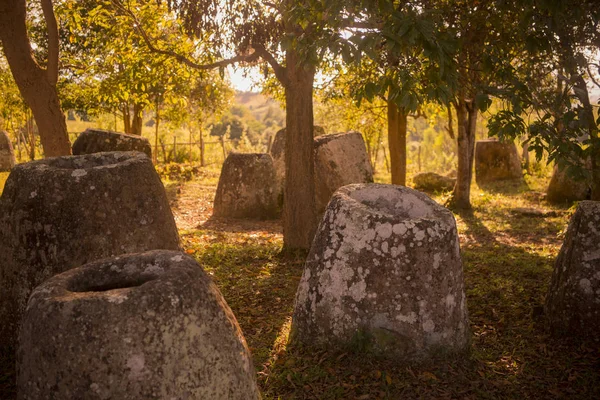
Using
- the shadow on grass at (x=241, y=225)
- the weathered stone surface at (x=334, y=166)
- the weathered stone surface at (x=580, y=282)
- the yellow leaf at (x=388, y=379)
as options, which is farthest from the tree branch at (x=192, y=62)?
the yellow leaf at (x=388, y=379)

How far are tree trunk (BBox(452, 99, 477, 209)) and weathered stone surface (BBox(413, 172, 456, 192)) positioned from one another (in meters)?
3.03

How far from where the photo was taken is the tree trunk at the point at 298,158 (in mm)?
8438

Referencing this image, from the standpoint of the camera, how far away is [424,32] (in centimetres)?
453

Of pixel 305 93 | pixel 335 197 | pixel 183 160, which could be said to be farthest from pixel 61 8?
pixel 183 160

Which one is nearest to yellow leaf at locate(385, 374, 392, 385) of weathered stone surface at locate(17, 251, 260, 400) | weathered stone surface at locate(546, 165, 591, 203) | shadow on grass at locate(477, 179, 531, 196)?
weathered stone surface at locate(17, 251, 260, 400)

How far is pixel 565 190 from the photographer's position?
14.0m

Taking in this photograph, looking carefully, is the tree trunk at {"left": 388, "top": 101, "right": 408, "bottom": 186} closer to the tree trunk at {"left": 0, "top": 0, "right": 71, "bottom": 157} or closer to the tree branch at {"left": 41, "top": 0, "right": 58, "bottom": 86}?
the tree trunk at {"left": 0, "top": 0, "right": 71, "bottom": 157}

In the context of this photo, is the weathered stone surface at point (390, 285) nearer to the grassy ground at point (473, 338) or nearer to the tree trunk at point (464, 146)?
the grassy ground at point (473, 338)

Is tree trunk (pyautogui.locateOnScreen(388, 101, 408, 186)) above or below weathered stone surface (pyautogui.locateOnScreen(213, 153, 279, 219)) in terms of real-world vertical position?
above

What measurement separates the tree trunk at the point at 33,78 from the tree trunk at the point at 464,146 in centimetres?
896

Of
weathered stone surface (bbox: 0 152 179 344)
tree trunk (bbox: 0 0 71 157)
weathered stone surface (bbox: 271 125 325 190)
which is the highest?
tree trunk (bbox: 0 0 71 157)

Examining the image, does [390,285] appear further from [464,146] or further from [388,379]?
[464,146]

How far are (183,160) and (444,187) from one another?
546 inches

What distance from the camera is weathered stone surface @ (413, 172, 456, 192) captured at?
1703 centimetres
